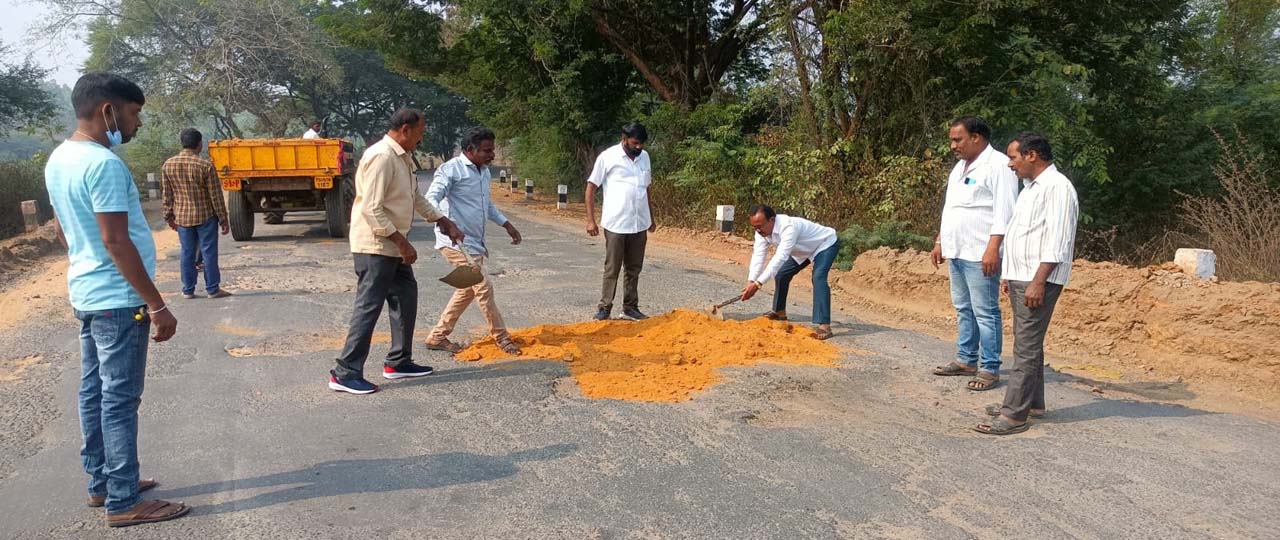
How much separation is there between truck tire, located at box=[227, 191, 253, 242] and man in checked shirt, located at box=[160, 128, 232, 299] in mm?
4305

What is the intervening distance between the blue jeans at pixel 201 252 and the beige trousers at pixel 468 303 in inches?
138

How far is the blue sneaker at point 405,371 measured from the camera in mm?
5457

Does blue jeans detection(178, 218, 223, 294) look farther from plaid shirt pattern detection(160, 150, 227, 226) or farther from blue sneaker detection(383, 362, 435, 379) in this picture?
blue sneaker detection(383, 362, 435, 379)

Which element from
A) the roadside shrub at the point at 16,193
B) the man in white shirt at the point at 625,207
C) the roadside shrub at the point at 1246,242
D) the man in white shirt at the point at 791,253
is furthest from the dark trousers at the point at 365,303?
the roadside shrub at the point at 16,193

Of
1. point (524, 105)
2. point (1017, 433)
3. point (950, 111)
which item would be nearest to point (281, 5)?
point (524, 105)

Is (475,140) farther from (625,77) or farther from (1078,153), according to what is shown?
(625,77)

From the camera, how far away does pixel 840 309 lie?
8.35m

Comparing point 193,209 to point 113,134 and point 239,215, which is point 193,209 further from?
point 113,134

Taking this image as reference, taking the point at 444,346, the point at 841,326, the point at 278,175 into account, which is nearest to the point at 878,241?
the point at 841,326

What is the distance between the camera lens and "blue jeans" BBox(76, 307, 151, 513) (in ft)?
10.6

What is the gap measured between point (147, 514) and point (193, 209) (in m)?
5.90

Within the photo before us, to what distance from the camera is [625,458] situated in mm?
4098

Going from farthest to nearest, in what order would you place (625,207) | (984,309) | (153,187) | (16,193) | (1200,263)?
(153,187)
(16,193)
(625,207)
(1200,263)
(984,309)

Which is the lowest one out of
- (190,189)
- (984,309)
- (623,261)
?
(984,309)
